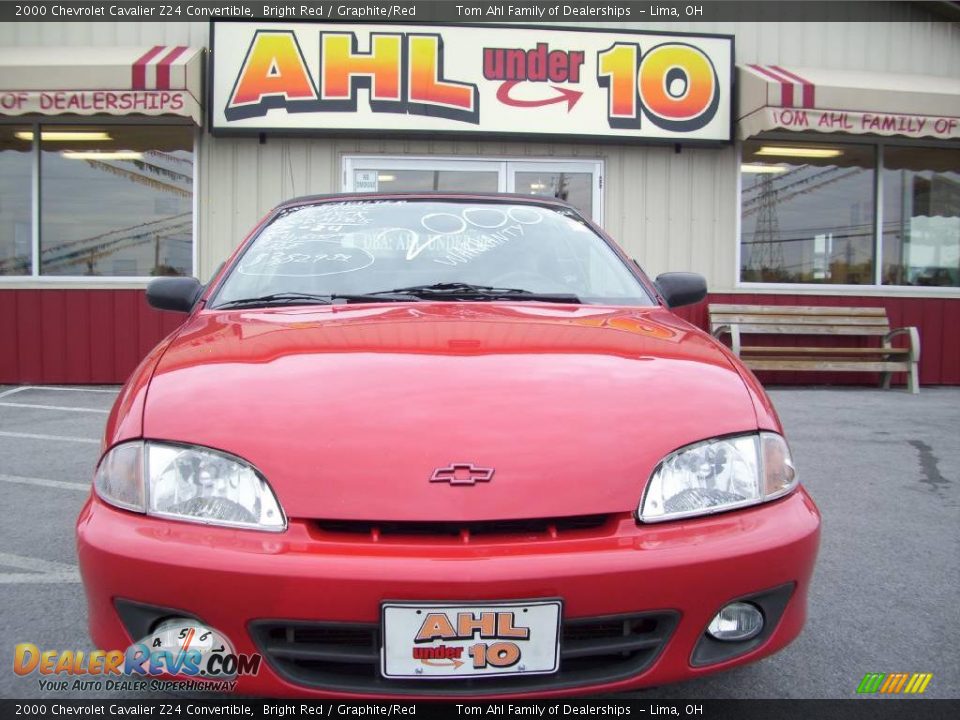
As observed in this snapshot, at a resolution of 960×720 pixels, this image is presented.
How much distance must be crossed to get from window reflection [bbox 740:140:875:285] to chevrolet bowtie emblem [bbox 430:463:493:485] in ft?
23.1

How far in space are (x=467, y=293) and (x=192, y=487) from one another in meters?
1.10

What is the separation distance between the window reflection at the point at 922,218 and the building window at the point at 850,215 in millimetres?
11

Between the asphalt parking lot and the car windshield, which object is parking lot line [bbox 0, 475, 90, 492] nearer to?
the asphalt parking lot

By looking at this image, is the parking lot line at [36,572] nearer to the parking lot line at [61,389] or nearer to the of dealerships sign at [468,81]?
the parking lot line at [61,389]

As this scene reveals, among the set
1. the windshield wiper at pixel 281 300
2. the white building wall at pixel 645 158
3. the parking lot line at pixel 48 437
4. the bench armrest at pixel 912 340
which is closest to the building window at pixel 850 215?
the white building wall at pixel 645 158

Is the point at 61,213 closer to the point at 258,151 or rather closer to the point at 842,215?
the point at 258,151

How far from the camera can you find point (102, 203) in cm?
731

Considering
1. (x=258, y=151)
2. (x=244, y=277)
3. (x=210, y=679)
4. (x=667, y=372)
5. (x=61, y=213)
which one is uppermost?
(x=258, y=151)

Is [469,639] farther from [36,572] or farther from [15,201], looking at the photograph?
[15,201]

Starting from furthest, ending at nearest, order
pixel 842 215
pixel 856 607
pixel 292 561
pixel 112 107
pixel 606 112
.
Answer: pixel 842 215 < pixel 606 112 < pixel 112 107 < pixel 856 607 < pixel 292 561

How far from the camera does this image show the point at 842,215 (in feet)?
26.0

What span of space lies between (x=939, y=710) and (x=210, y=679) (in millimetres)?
1724

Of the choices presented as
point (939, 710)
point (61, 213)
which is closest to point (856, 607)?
point (939, 710)
